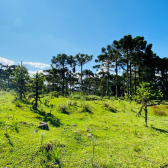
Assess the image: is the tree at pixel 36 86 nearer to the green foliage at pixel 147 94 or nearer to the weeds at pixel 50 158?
the weeds at pixel 50 158

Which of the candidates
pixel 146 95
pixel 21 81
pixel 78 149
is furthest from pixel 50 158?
pixel 21 81

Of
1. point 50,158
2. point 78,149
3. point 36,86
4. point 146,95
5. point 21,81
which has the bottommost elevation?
point 78,149

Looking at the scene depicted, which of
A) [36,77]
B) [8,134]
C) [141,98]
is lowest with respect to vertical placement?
[8,134]

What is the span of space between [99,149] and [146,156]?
2381 mm

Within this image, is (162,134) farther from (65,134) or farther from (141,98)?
(65,134)

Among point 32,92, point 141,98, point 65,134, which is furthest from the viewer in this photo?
point 32,92

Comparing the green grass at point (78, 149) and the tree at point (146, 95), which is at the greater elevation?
the tree at point (146, 95)

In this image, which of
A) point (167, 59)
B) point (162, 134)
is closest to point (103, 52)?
point (167, 59)

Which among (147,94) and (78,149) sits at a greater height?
(147,94)

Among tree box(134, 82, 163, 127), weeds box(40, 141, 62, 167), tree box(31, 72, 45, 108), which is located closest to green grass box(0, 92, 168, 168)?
weeds box(40, 141, 62, 167)

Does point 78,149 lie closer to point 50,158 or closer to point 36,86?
point 50,158

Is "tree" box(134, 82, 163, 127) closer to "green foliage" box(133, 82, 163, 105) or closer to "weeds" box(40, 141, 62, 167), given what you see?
"green foliage" box(133, 82, 163, 105)

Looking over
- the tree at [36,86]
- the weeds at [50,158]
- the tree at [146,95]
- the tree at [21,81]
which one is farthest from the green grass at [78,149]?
the tree at [21,81]

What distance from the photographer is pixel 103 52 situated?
38062 mm
